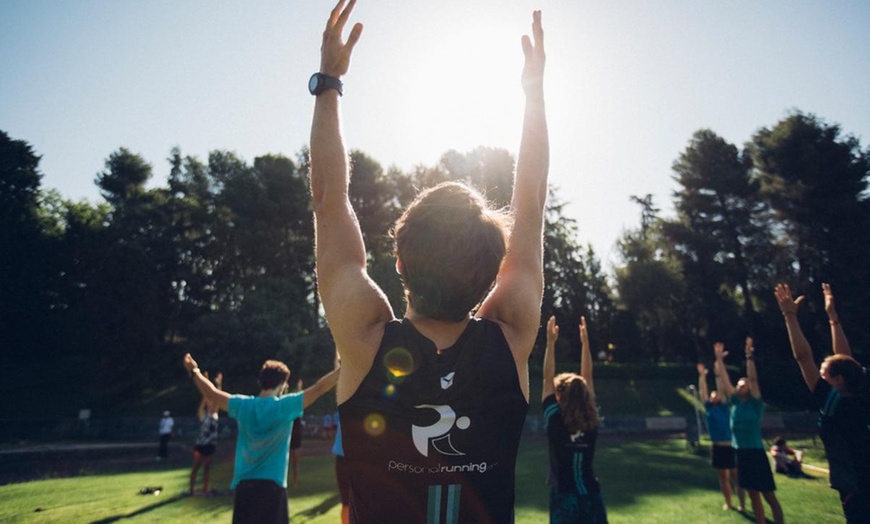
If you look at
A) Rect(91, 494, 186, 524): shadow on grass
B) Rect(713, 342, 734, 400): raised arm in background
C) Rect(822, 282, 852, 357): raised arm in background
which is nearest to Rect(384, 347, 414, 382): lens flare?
Rect(822, 282, 852, 357): raised arm in background

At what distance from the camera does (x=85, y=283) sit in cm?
4012

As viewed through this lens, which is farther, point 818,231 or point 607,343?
point 607,343

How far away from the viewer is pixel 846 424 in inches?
202

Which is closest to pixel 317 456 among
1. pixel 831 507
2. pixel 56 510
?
pixel 56 510

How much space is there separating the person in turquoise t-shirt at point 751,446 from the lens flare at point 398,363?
28.0ft

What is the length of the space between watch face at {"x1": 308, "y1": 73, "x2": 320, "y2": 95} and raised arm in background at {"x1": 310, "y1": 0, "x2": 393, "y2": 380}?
0.03 meters

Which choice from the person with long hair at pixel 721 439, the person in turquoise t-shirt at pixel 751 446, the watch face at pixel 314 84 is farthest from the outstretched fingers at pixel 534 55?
the person with long hair at pixel 721 439

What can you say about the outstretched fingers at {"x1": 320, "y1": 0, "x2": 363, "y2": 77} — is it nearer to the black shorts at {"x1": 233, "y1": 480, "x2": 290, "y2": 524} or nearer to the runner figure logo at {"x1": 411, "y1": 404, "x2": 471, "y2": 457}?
the runner figure logo at {"x1": 411, "y1": 404, "x2": 471, "y2": 457}

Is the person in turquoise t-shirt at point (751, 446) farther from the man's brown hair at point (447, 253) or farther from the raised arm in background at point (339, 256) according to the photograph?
the raised arm in background at point (339, 256)

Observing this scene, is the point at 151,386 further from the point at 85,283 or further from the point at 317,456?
the point at 317,456

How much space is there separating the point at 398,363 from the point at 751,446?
373 inches

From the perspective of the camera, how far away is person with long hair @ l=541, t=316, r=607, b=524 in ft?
17.9

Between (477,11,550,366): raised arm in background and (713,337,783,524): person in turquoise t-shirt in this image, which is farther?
(713,337,783,524): person in turquoise t-shirt

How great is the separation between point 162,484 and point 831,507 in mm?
16589
